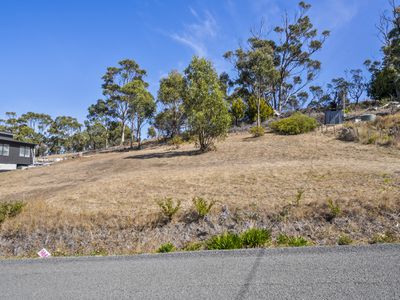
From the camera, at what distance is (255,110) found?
127ft

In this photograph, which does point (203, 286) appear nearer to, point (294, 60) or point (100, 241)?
point (100, 241)

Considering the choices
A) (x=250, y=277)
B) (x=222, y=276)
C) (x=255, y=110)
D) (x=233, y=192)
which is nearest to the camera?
(x=250, y=277)

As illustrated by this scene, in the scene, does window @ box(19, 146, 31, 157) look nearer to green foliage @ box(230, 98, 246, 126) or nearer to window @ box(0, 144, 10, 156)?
window @ box(0, 144, 10, 156)

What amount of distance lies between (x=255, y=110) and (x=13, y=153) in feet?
93.5

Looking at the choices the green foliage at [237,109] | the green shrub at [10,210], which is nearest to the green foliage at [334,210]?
the green shrub at [10,210]

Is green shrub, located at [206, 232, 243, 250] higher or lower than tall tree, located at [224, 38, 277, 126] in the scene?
lower

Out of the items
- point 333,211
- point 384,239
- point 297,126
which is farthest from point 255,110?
point 384,239

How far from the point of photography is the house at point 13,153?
1394 inches

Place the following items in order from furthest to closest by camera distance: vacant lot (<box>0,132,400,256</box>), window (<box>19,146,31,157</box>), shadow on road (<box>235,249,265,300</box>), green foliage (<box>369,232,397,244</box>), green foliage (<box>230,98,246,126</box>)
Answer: green foliage (<box>230,98,246,126</box>), window (<box>19,146,31,157</box>), vacant lot (<box>0,132,400,256</box>), green foliage (<box>369,232,397,244</box>), shadow on road (<box>235,249,265,300</box>)

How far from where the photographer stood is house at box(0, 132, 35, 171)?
35406 mm

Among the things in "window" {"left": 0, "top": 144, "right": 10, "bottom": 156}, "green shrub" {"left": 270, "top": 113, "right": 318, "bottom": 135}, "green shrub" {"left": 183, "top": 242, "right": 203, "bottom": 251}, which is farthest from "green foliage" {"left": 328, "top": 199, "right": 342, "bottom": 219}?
"window" {"left": 0, "top": 144, "right": 10, "bottom": 156}

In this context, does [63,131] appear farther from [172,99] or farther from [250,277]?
[250,277]

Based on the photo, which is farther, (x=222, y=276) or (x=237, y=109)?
(x=237, y=109)

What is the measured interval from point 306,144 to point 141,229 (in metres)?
12.6
